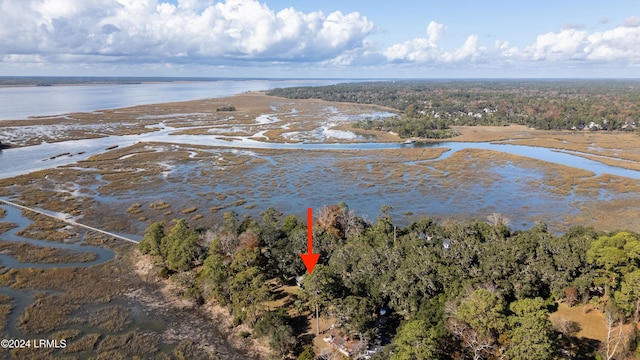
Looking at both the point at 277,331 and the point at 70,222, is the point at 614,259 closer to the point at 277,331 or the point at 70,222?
the point at 277,331

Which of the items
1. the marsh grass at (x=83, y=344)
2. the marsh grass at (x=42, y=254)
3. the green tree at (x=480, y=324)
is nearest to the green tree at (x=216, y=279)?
the marsh grass at (x=83, y=344)

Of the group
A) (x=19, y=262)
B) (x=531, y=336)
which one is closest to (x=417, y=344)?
(x=531, y=336)

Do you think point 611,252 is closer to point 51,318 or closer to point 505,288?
point 505,288

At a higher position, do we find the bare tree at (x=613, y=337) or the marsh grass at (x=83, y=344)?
the bare tree at (x=613, y=337)

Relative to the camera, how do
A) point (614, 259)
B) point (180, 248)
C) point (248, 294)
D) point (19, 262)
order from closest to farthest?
point (614, 259), point (248, 294), point (180, 248), point (19, 262)

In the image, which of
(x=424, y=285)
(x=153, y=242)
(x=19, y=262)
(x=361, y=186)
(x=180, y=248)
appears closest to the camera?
(x=424, y=285)

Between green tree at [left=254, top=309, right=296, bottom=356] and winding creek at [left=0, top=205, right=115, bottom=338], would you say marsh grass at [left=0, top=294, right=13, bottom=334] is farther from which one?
green tree at [left=254, top=309, right=296, bottom=356]

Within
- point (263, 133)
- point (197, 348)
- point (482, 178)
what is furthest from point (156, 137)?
point (197, 348)

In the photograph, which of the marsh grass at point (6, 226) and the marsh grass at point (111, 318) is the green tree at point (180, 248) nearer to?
the marsh grass at point (111, 318)
